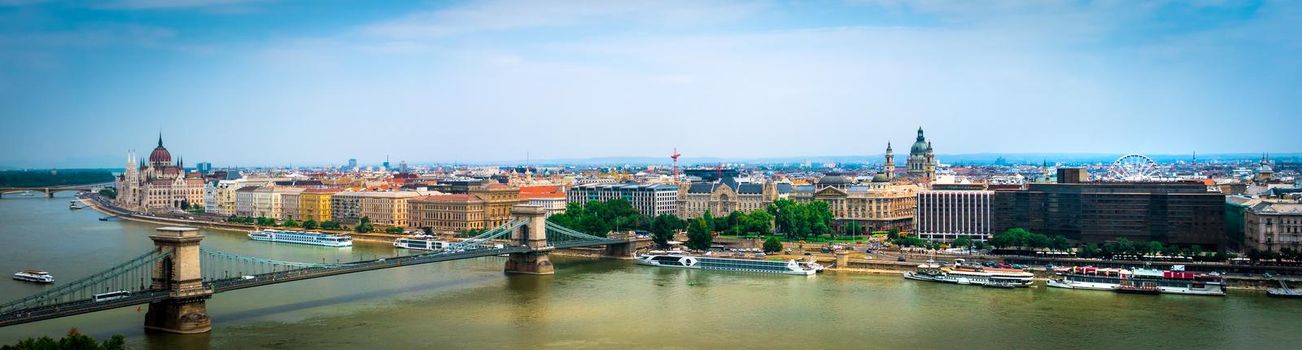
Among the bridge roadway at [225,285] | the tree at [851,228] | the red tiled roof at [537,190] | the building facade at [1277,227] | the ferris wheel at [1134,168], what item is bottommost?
the tree at [851,228]

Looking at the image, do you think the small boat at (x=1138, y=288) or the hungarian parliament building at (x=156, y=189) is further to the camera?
the hungarian parliament building at (x=156, y=189)

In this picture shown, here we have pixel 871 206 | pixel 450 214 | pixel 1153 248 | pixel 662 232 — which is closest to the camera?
pixel 1153 248

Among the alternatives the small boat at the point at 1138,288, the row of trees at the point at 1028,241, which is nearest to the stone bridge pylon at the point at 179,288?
the small boat at the point at 1138,288

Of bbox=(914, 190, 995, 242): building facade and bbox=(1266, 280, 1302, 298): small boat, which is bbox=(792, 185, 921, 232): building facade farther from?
bbox=(1266, 280, 1302, 298): small boat

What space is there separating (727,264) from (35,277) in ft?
58.6

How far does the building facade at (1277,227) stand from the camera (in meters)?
31.1

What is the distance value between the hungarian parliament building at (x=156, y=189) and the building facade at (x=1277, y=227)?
57396 mm

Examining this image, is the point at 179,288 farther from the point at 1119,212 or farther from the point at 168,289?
the point at 1119,212

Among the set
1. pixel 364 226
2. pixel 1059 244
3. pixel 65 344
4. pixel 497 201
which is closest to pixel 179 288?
pixel 65 344

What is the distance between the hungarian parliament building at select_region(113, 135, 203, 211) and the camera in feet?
230

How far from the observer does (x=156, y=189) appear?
232 ft

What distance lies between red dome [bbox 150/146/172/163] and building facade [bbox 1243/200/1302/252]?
6933cm

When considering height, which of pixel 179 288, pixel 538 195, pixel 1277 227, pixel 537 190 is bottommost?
pixel 179 288

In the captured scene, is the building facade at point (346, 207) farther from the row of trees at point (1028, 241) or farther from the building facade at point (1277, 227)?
the building facade at point (1277, 227)
